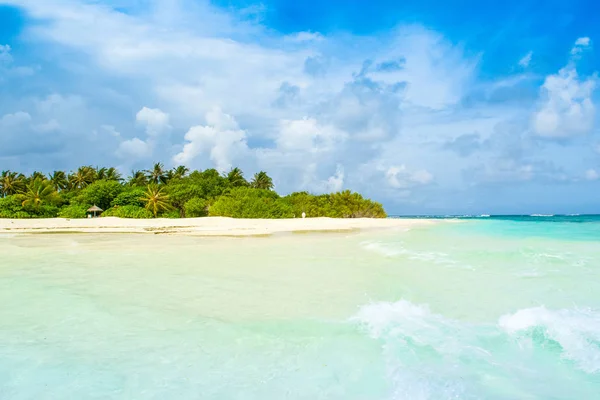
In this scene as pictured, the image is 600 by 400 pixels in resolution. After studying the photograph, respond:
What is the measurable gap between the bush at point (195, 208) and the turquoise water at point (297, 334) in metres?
36.1

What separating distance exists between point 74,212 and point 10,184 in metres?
21.3

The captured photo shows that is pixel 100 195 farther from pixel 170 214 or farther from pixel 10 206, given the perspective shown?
pixel 170 214

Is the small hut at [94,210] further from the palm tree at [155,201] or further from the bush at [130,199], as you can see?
the palm tree at [155,201]

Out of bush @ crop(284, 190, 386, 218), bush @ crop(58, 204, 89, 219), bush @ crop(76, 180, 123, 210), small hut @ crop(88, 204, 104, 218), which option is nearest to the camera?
bush @ crop(58, 204, 89, 219)

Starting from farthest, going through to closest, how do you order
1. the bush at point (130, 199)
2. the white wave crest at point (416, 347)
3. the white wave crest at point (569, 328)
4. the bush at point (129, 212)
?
the bush at point (130, 199) < the bush at point (129, 212) < the white wave crest at point (569, 328) < the white wave crest at point (416, 347)

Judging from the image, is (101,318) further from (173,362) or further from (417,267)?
(417,267)

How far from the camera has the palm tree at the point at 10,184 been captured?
5734 centimetres

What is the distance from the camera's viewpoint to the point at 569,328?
553 cm

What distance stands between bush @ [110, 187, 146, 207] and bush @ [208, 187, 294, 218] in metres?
8.58

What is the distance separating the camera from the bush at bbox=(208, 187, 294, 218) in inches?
1688

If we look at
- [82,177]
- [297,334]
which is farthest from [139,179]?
[297,334]

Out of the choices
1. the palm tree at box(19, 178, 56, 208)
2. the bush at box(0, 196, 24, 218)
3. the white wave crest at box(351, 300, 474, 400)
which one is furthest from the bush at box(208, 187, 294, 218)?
the white wave crest at box(351, 300, 474, 400)

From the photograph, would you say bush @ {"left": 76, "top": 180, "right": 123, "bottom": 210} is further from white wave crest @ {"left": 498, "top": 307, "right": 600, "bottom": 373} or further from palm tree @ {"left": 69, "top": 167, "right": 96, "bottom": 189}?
white wave crest @ {"left": 498, "top": 307, "right": 600, "bottom": 373}

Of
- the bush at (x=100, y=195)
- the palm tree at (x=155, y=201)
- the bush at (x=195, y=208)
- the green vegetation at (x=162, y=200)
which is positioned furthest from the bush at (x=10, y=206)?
the bush at (x=195, y=208)
